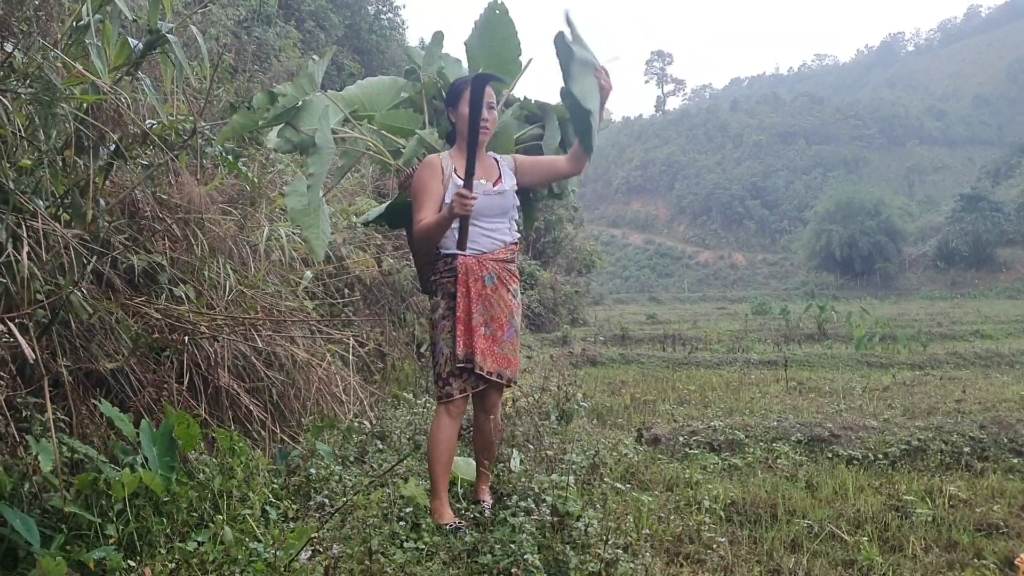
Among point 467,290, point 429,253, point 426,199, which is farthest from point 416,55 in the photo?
point 467,290

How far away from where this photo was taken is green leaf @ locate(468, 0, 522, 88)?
2486 mm

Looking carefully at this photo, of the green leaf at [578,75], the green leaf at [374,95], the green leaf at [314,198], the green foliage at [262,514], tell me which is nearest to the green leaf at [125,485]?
the green foliage at [262,514]

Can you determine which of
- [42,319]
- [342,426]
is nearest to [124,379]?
[42,319]

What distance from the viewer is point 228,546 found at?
76.3 inches

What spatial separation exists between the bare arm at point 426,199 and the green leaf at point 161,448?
0.86 meters

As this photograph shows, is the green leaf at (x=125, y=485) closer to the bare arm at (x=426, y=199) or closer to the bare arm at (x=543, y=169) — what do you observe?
the bare arm at (x=426, y=199)

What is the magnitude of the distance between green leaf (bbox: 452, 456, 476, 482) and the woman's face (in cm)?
109

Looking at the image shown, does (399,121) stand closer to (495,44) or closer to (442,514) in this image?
(495,44)

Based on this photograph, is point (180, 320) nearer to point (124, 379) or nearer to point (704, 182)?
point (124, 379)

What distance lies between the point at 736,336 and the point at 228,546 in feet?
30.7

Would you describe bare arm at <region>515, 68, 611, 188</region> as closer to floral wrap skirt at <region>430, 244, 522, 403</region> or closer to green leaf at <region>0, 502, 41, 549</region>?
floral wrap skirt at <region>430, 244, 522, 403</region>

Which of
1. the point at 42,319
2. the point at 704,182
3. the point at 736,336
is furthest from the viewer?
the point at 704,182

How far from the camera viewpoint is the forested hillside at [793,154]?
33656mm

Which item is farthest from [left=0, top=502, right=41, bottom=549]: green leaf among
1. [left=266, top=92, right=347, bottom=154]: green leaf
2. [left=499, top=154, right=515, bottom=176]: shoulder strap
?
[left=499, top=154, right=515, bottom=176]: shoulder strap
